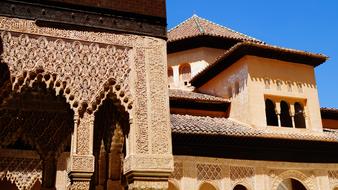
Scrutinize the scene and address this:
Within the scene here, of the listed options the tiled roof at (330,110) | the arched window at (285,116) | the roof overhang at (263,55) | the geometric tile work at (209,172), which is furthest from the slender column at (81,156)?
the tiled roof at (330,110)

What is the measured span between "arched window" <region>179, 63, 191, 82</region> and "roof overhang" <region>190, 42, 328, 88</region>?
242 cm

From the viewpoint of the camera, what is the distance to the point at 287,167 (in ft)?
35.3

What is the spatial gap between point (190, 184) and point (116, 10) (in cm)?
435

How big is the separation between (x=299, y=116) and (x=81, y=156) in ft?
24.8

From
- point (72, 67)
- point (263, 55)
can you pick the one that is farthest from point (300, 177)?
point (72, 67)

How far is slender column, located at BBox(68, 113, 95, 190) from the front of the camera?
20.5ft

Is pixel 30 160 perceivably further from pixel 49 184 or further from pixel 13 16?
pixel 13 16

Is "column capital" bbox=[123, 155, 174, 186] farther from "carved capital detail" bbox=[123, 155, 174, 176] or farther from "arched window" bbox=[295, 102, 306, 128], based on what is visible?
"arched window" bbox=[295, 102, 306, 128]

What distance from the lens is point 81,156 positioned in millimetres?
6316

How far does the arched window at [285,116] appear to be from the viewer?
12.3m

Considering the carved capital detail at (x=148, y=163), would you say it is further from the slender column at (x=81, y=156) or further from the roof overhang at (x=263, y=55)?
the roof overhang at (x=263, y=55)

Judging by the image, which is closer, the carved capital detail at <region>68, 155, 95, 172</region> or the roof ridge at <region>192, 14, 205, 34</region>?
the carved capital detail at <region>68, 155, 95, 172</region>

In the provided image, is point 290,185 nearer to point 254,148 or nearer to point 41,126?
point 254,148

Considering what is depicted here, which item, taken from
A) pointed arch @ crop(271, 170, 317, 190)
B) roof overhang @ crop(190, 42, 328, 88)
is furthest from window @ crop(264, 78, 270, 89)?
pointed arch @ crop(271, 170, 317, 190)
